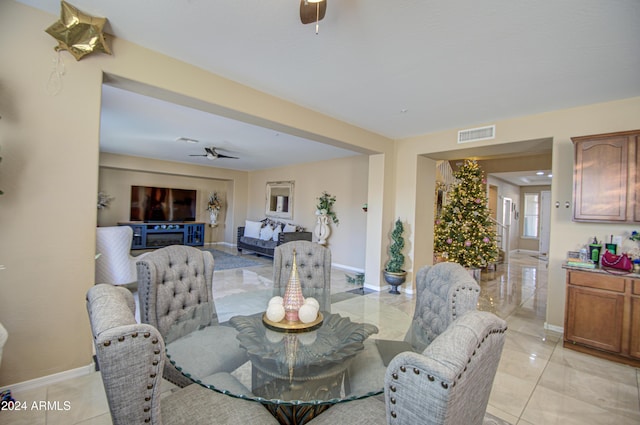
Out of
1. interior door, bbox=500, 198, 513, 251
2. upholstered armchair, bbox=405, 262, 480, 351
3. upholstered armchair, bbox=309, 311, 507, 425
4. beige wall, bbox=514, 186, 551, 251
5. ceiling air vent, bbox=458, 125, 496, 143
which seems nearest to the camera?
upholstered armchair, bbox=309, 311, 507, 425

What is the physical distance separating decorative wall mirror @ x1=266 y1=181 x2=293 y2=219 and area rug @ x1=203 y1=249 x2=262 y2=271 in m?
1.75

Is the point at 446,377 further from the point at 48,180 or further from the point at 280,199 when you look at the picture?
the point at 280,199

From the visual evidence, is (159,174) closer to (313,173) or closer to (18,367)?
(313,173)

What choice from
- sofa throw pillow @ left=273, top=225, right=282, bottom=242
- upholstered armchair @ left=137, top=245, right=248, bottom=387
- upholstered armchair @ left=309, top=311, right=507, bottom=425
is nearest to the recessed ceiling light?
sofa throw pillow @ left=273, top=225, right=282, bottom=242

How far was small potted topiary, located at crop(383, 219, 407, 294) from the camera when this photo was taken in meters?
4.70

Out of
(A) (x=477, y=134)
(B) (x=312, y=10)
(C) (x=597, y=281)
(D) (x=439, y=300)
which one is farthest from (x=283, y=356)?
(A) (x=477, y=134)

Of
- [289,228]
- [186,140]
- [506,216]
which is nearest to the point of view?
[186,140]

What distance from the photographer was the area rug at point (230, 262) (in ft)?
20.9

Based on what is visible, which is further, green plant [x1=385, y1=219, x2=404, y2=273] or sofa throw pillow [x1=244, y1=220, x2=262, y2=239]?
sofa throw pillow [x1=244, y1=220, x2=262, y2=239]

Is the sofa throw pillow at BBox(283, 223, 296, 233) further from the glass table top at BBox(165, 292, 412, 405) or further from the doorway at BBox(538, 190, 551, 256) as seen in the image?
the doorway at BBox(538, 190, 551, 256)

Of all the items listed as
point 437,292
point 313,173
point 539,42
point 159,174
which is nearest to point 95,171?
point 437,292

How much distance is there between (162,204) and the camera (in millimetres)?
8680

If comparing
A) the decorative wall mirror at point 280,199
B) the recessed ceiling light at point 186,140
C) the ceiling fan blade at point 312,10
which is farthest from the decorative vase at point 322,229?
the ceiling fan blade at point 312,10

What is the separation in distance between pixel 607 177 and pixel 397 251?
2.66m
